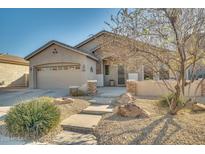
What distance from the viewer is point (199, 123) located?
205 inches

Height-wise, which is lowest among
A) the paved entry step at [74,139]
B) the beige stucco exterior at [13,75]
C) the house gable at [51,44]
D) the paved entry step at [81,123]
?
the paved entry step at [74,139]

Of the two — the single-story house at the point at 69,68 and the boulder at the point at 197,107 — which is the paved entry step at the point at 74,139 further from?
the single-story house at the point at 69,68

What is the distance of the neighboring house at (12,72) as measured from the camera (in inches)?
746

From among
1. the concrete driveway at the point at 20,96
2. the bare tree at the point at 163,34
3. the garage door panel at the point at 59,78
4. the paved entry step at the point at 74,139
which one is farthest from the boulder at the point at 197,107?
the garage door panel at the point at 59,78

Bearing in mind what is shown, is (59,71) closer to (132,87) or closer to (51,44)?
(51,44)

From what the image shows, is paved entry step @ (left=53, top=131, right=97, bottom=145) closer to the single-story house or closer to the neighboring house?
the single-story house

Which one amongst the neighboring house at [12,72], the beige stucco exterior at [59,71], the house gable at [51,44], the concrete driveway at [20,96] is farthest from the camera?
the neighboring house at [12,72]

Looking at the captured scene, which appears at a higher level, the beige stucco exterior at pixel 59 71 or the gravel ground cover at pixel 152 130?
the beige stucco exterior at pixel 59 71

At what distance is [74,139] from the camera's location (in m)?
4.63


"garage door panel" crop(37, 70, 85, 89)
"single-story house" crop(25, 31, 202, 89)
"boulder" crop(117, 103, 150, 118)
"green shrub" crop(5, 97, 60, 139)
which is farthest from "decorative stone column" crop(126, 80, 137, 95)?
"green shrub" crop(5, 97, 60, 139)

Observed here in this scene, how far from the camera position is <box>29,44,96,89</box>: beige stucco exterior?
1519cm

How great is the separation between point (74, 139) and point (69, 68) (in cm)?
1169

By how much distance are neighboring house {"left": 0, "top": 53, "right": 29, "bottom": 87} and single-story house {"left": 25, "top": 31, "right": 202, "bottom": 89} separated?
14.1 ft

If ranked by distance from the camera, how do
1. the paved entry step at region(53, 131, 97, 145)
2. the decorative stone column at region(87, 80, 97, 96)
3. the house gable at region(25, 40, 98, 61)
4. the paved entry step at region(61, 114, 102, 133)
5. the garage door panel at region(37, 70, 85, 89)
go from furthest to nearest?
the garage door panel at region(37, 70, 85, 89) < the house gable at region(25, 40, 98, 61) < the decorative stone column at region(87, 80, 97, 96) < the paved entry step at region(61, 114, 102, 133) < the paved entry step at region(53, 131, 97, 145)
